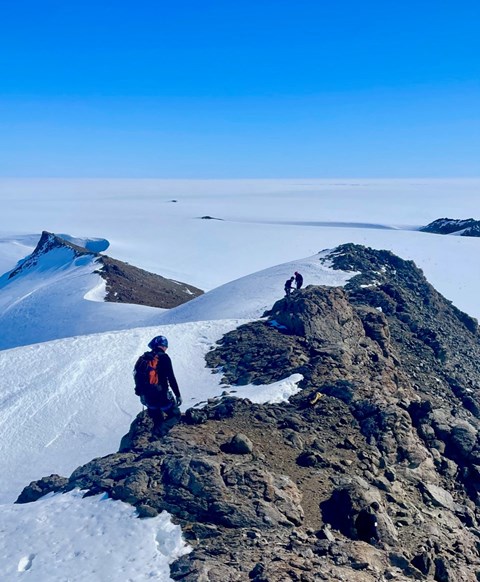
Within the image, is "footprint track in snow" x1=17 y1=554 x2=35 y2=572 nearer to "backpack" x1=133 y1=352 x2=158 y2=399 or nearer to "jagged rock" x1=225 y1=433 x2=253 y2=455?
"jagged rock" x1=225 y1=433 x2=253 y2=455

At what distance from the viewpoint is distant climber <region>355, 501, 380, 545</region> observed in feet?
23.3

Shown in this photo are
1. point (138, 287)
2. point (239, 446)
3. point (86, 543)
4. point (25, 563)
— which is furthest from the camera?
point (138, 287)

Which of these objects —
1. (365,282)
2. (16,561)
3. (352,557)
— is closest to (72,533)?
(16,561)

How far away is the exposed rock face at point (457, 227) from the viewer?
55.6 meters

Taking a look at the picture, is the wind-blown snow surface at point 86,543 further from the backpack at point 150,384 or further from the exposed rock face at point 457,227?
the exposed rock face at point 457,227

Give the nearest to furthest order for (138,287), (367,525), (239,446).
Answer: (367,525), (239,446), (138,287)

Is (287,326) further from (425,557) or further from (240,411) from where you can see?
(425,557)

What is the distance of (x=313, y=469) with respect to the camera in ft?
27.8

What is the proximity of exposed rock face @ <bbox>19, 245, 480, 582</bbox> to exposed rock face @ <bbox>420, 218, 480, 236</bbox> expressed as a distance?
143 ft

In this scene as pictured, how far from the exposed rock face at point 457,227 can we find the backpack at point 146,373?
165 feet

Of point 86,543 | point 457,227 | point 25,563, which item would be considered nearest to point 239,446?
point 86,543

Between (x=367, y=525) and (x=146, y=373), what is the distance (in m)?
3.37

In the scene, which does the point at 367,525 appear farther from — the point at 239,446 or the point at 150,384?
the point at 150,384

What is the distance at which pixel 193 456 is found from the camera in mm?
7934
